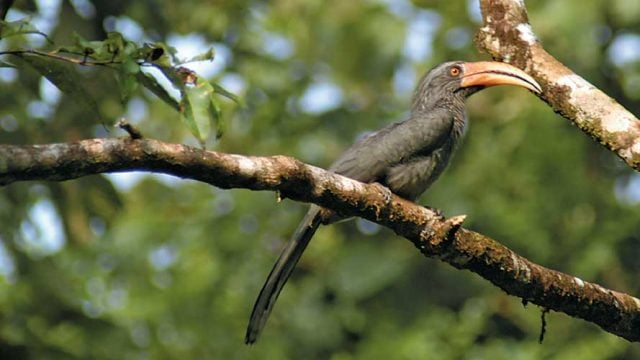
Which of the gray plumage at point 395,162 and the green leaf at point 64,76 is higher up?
the green leaf at point 64,76

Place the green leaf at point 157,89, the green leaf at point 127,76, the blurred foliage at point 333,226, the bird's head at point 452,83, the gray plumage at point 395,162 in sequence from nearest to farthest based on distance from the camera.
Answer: the green leaf at point 127,76 < the green leaf at point 157,89 < the gray plumage at point 395,162 < the bird's head at point 452,83 < the blurred foliage at point 333,226

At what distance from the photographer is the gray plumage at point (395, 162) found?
5379mm

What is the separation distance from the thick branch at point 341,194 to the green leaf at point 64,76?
784mm

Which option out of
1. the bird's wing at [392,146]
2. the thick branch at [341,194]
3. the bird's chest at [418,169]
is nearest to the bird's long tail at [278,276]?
the bird's wing at [392,146]

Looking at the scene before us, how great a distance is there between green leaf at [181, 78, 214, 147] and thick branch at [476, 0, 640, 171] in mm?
1377

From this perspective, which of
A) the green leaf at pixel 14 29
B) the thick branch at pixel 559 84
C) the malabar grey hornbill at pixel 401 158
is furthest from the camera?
the malabar grey hornbill at pixel 401 158

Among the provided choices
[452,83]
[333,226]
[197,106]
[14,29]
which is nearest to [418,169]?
[452,83]

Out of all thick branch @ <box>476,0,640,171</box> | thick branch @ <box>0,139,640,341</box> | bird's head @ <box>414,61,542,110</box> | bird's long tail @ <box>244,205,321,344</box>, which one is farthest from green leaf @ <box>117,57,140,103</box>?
bird's head @ <box>414,61,542,110</box>

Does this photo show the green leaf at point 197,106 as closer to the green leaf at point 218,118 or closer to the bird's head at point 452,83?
the green leaf at point 218,118

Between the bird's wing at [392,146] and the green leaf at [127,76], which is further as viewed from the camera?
the bird's wing at [392,146]

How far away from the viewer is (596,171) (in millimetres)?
10742

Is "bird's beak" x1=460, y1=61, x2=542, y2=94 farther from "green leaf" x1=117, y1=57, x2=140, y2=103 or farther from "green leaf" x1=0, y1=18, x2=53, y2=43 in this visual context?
"green leaf" x1=0, y1=18, x2=53, y2=43

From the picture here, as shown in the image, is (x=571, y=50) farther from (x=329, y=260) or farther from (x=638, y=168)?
(x=638, y=168)

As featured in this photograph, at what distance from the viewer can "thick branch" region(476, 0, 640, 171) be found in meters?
4.55
